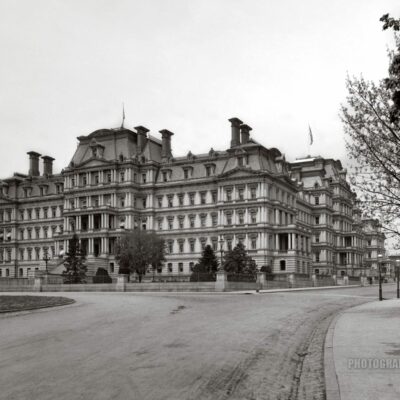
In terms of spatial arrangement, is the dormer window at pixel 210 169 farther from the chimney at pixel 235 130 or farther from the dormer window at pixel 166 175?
the dormer window at pixel 166 175

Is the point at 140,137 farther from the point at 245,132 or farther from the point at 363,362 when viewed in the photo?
the point at 363,362

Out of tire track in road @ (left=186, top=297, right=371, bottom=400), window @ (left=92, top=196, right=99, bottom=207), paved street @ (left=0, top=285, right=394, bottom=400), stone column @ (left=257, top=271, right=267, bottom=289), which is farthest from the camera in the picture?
window @ (left=92, top=196, right=99, bottom=207)

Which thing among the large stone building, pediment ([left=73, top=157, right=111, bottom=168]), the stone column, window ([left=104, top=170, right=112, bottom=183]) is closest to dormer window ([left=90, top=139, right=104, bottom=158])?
the large stone building

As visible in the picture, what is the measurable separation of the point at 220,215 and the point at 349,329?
69.1 meters

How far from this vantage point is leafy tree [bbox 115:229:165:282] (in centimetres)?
7288

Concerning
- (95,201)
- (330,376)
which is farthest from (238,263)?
(330,376)

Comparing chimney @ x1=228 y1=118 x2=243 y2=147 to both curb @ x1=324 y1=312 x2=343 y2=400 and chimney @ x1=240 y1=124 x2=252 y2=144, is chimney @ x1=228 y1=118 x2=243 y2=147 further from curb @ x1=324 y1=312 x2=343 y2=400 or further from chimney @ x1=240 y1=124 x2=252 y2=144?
curb @ x1=324 y1=312 x2=343 y2=400

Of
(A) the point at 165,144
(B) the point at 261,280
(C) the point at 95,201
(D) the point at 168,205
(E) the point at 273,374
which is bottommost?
(B) the point at 261,280

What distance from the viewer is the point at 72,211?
3637 inches

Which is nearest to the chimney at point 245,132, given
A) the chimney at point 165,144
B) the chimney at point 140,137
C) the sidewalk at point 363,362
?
the chimney at point 165,144

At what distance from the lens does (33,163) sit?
359ft

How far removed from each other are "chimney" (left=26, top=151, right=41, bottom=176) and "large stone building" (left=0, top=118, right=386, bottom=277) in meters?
4.35

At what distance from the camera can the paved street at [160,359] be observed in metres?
8.65

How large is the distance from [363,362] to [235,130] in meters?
78.8
